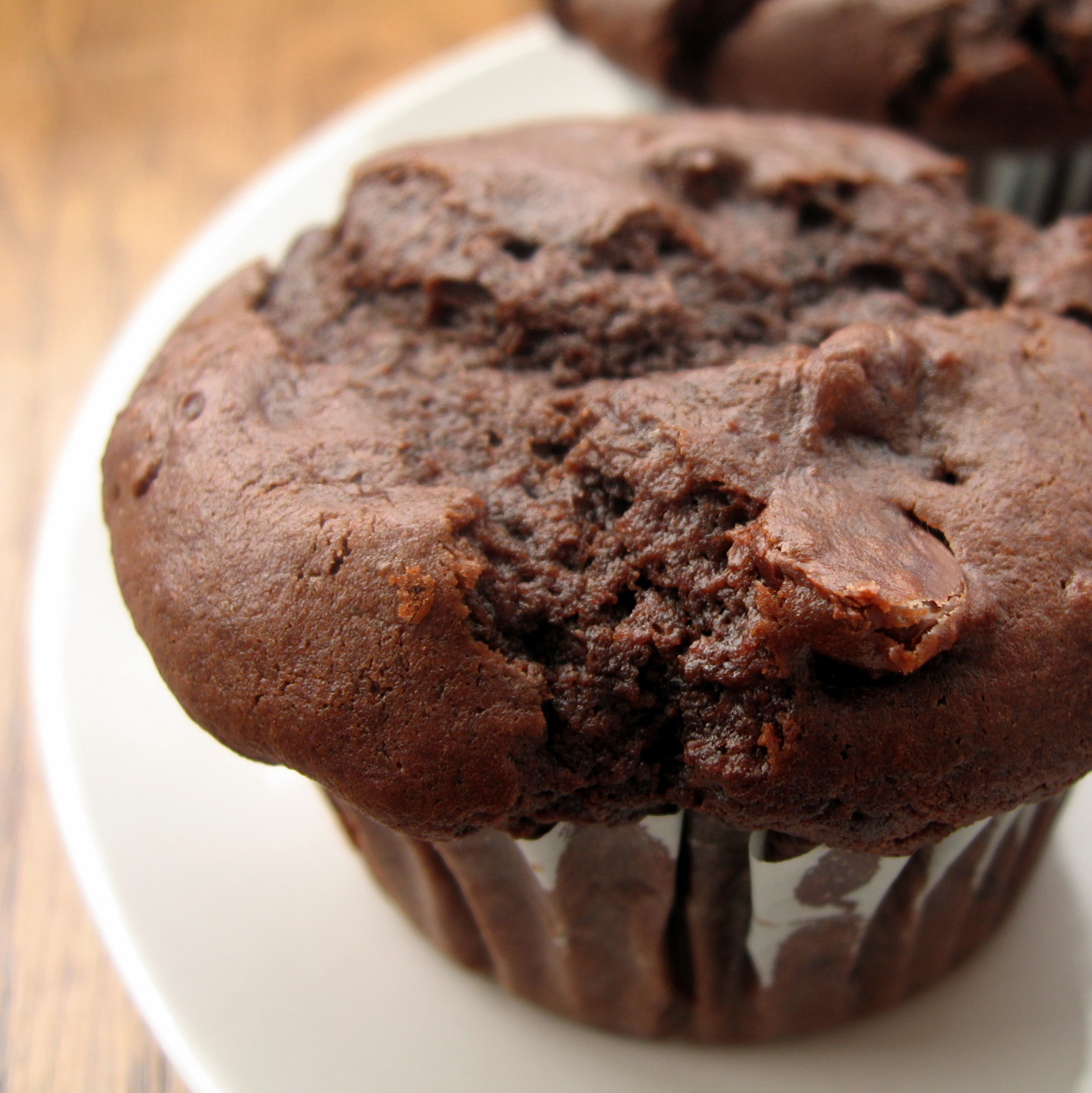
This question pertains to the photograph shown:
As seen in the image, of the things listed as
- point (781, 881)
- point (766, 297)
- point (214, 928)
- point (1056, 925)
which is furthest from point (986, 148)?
point (214, 928)

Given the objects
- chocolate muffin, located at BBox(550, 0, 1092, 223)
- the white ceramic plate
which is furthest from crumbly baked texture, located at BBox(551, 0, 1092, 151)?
the white ceramic plate

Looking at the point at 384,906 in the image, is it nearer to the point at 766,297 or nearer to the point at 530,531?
the point at 530,531

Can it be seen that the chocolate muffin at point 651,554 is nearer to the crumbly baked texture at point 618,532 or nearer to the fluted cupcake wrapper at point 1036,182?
the crumbly baked texture at point 618,532

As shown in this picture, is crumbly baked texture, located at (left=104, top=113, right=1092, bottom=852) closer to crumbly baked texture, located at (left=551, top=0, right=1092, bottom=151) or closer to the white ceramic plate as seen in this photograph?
the white ceramic plate

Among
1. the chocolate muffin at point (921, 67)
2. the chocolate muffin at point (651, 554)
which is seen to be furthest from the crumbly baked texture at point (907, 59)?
the chocolate muffin at point (651, 554)

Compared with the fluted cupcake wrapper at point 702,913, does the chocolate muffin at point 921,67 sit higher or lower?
higher

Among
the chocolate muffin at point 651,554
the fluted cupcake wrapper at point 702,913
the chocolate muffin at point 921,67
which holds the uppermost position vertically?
the chocolate muffin at point 921,67
